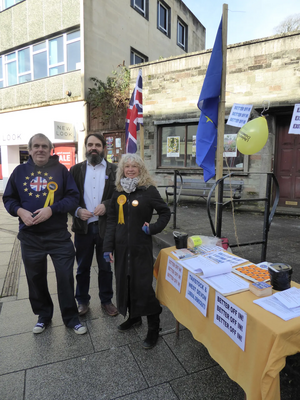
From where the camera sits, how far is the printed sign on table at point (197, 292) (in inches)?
72.2

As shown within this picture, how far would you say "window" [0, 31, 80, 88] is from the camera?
34.6ft

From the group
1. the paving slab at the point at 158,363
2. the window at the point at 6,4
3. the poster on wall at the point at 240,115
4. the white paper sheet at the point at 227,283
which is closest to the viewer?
the white paper sheet at the point at 227,283

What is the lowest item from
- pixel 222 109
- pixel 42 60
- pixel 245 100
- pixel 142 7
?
pixel 222 109

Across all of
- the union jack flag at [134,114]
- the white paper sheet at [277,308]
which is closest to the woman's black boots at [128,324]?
the white paper sheet at [277,308]

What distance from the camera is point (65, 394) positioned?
6.22 ft

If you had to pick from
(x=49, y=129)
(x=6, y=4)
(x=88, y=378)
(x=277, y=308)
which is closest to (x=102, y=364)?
(x=88, y=378)

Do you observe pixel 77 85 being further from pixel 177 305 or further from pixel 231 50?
pixel 177 305

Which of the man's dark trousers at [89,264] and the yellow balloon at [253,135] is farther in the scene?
the yellow balloon at [253,135]

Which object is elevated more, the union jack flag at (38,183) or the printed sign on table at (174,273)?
A: the union jack flag at (38,183)

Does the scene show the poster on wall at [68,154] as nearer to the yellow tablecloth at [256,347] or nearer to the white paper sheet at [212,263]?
the white paper sheet at [212,263]

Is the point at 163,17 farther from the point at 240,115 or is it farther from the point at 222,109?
the point at 222,109

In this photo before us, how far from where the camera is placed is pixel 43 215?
2396mm

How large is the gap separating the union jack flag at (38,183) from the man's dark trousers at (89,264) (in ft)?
2.03

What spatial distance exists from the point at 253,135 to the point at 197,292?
2.53 meters
